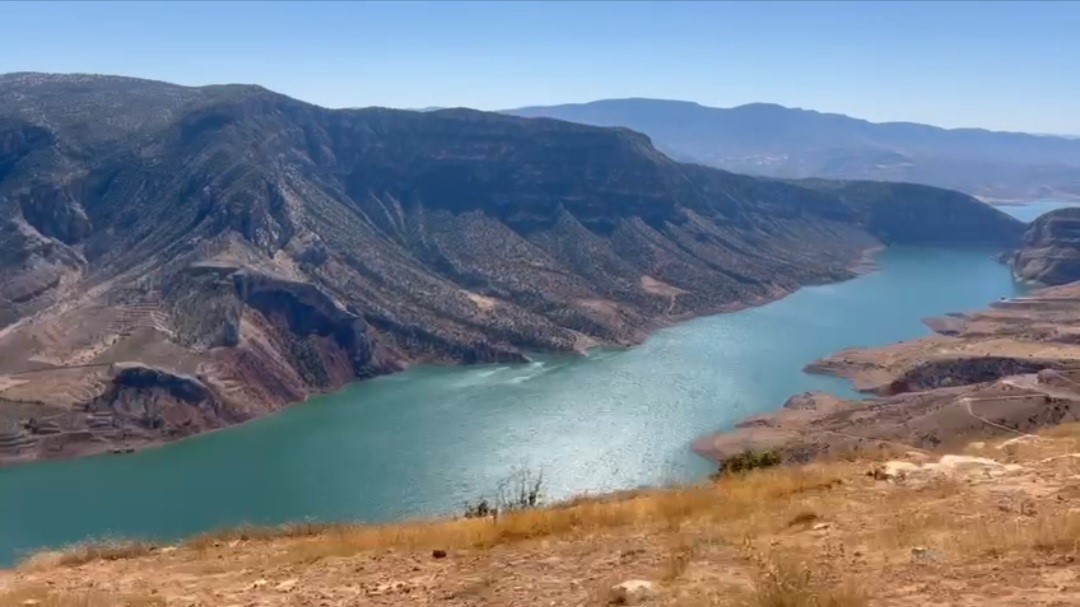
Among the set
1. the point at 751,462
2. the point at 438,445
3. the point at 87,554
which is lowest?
the point at 438,445

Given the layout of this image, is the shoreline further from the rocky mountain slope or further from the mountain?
the rocky mountain slope

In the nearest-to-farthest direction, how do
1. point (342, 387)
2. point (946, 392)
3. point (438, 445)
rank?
1. point (946, 392)
2. point (438, 445)
3. point (342, 387)

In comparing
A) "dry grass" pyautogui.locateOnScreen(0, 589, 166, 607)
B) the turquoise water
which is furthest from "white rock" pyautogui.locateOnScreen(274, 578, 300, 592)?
the turquoise water

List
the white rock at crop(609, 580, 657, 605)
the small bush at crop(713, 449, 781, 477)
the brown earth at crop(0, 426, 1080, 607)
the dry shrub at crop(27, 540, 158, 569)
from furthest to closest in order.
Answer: the small bush at crop(713, 449, 781, 477)
the dry shrub at crop(27, 540, 158, 569)
the white rock at crop(609, 580, 657, 605)
the brown earth at crop(0, 426, 1080, 607)

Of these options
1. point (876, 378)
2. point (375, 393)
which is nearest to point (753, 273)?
point (876, 378)

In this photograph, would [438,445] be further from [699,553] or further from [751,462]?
[699,553]

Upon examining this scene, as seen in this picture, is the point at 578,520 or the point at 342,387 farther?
the point at 342,387

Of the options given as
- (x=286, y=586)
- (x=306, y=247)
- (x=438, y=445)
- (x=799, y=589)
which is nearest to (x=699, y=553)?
(x=799, y=589)
